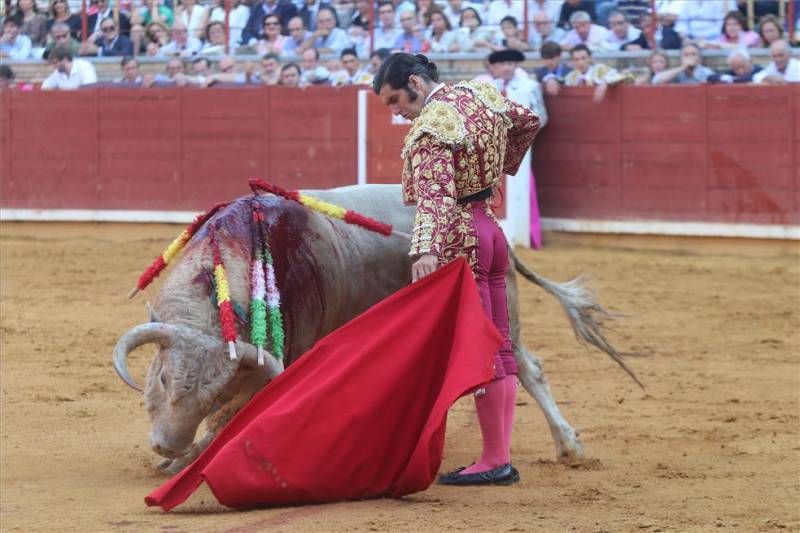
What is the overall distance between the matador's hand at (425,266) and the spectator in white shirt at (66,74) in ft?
29.8

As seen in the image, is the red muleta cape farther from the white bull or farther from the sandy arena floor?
the white bull

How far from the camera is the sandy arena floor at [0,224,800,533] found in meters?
3.89

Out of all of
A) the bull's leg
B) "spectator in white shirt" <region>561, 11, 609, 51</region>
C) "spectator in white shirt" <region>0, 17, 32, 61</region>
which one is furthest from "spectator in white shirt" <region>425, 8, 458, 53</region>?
the bull's leg

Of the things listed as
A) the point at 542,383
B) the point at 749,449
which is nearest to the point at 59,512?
the point at 542,383

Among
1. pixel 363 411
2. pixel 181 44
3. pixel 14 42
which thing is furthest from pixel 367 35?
pixel 363 411

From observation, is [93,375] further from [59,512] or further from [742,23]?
[742,23]

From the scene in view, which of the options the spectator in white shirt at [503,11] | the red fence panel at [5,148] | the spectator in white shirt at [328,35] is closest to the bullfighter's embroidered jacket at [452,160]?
the spectator in white shirt at [503,11]

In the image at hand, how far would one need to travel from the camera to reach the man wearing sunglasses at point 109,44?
43.8 feet

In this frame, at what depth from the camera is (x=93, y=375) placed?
648 centimetres

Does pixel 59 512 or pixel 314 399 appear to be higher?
pixel 314 399

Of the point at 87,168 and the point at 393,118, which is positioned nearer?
the point at 393,118

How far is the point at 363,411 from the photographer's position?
13.1ft

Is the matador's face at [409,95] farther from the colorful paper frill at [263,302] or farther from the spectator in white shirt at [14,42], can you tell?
the spectator in white shirt at [14,42]

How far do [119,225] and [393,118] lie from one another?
102 inches
